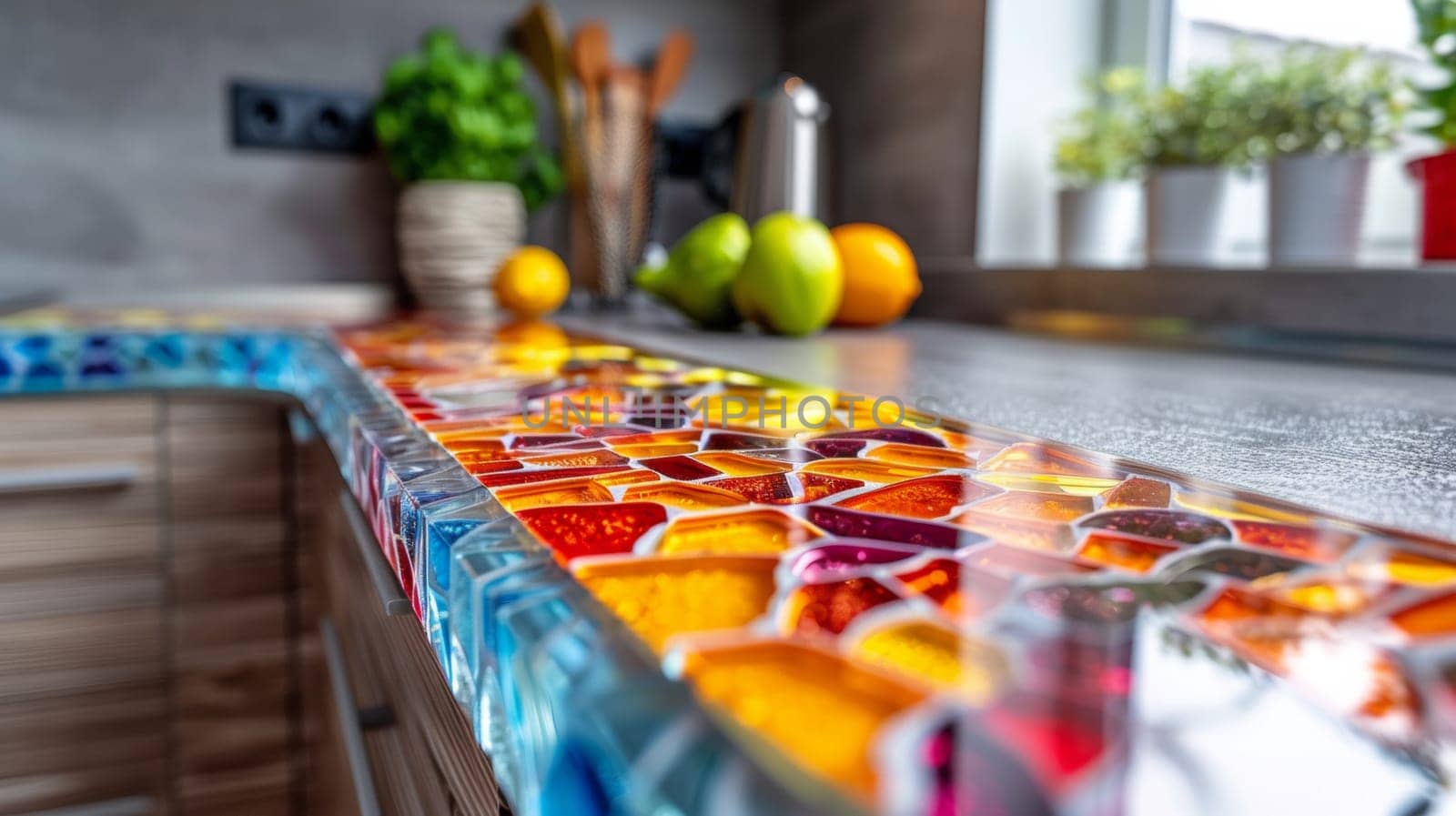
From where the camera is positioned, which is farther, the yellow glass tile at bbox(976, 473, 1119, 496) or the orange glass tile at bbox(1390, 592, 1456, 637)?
the yellow glass tile at bbox(976, 473, 1119, 496)

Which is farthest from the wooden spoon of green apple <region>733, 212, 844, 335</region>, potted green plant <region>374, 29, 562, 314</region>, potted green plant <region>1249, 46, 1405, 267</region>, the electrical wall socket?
potted green plant <region>1249, 46, 1405, 267</region>

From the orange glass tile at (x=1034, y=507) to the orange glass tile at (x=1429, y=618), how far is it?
8 centimetres

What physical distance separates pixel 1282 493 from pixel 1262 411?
0.78 feet

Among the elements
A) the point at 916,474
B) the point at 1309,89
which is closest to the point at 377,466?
the point at 916,474

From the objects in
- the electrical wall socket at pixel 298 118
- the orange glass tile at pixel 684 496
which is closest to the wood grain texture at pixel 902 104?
the electrical wall socket at pixel 298 118

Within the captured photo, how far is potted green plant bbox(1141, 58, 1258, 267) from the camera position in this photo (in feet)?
3.54

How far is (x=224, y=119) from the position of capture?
4.51ft

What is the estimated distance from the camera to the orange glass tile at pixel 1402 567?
206mm

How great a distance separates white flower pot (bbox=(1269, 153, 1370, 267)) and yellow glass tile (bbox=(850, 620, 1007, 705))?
977mm

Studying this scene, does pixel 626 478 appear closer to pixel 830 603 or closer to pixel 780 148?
pixel 830 603

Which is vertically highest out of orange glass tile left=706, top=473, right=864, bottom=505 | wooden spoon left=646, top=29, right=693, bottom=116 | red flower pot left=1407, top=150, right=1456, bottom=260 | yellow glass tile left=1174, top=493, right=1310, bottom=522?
wooden spoon left=646, top=29, right=693, bottom=116

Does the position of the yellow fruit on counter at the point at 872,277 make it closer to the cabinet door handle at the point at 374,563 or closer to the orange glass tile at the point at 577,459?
the cabinet door handle at the point at 374,563

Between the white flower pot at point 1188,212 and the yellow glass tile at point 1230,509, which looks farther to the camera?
the white flower pot at point 1188,212

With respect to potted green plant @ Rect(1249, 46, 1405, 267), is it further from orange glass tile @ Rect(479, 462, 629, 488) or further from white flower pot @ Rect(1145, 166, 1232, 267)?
orange glass tile @ Rect(479, 462, 629, 488)
